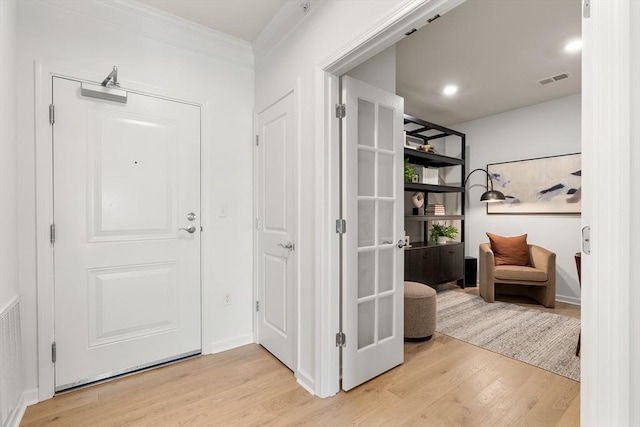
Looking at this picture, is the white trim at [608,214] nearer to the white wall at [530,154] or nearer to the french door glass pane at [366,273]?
the french door glass pane at [366,273]

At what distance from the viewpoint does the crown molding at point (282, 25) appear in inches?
78.7

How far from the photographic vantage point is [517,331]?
290 centimetres

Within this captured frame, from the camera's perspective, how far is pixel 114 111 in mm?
2104

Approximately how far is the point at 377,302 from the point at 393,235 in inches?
19.2

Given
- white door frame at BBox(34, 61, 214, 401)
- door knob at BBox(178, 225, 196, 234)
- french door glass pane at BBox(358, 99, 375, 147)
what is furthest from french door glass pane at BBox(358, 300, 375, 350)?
white door frame at BBox(34, 61, 214, 401)

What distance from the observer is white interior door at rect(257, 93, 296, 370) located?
2.22 m

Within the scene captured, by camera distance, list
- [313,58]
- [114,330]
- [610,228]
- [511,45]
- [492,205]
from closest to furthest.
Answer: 1. [610,228]
2. [313,58]
3. [114,330]
4. [511,45]
5. [492,205]

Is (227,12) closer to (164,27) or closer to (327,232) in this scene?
(164,27)

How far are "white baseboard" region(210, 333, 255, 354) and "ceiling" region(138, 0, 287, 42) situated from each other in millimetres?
2546

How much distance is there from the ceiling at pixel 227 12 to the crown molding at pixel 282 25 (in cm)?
4

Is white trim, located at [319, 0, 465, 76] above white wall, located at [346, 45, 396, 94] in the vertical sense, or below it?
below

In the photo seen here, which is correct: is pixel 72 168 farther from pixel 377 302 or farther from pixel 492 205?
pixel 492 205

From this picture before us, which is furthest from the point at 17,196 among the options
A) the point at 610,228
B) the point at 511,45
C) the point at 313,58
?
the point at 511,45

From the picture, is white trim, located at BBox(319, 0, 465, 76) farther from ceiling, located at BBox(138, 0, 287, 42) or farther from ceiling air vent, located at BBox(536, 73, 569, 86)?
ceiling air vent, located at BBox(536, 73, 569, 86)
